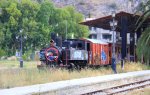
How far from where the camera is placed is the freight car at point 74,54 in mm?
29625

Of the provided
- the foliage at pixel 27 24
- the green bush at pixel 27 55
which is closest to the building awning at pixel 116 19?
the green bush at pixel 27 55

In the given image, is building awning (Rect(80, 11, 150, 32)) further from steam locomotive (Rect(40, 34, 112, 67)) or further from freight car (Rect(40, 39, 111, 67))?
steam locomotive (Rect(40, 34, 112, 67))

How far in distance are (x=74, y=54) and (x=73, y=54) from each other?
0.66 feet

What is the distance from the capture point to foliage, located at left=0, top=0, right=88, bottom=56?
79.8m

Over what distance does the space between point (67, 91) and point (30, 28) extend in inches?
2558

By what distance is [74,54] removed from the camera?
31.1m

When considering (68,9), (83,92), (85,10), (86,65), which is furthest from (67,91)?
(85,10)

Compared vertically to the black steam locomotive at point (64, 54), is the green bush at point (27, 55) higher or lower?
lower

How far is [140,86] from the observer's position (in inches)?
907

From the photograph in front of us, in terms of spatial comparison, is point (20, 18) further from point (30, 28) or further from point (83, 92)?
point (83, 92)

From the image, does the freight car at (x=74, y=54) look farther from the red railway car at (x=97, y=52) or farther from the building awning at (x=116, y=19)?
the building awning at (x=116, y=19)

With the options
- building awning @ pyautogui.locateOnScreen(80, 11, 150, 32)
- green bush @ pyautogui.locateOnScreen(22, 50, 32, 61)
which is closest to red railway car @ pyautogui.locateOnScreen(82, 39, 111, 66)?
building awning @ pyautogui.locateOnScreen(80, 11, 150, 32)

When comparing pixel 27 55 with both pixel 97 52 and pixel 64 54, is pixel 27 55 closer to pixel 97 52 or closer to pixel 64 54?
pixel 97 52

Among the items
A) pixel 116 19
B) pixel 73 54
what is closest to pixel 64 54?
pixel 73 54
